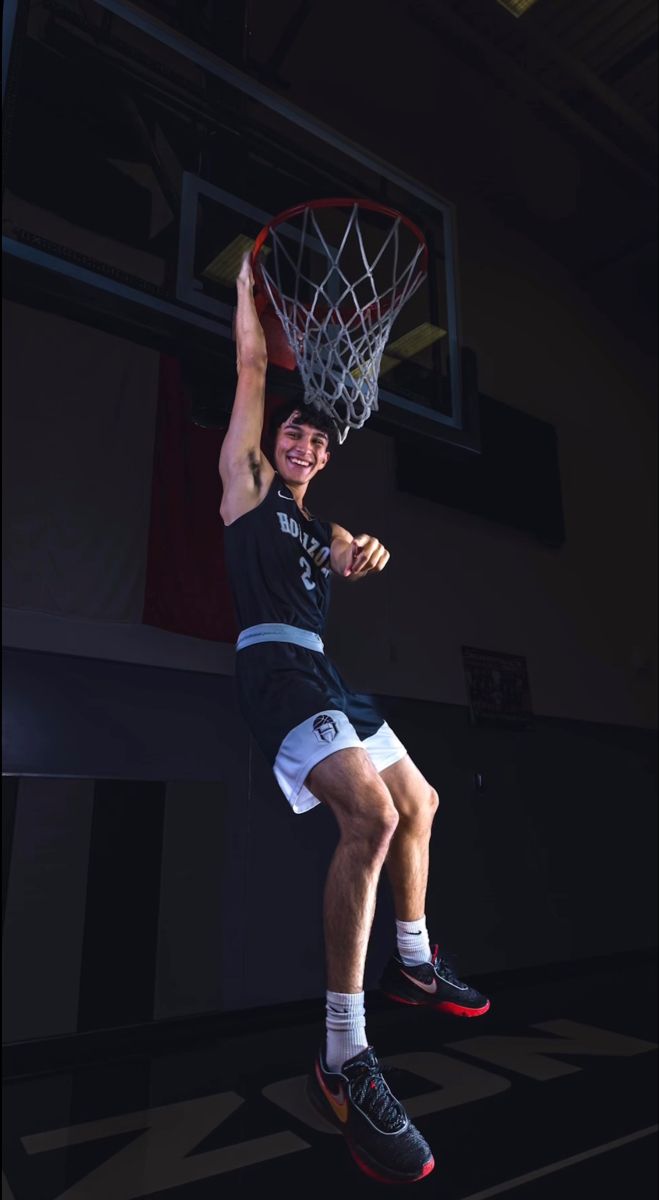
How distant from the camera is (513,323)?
5.45 metres

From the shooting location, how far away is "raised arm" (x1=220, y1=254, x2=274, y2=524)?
2.06 metres

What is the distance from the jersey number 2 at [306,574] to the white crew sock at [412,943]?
2.96ft

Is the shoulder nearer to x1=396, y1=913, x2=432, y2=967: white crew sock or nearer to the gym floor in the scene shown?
x1=396, y1=913, x2=432, y2=967: white crew sock

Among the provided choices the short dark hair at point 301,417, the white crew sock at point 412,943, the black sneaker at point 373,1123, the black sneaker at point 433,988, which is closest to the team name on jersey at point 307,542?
the short dark hair at point 301,417

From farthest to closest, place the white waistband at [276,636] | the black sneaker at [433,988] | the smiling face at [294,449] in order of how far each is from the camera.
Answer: the smiling face at [294,449], the white waistband at [276,636], the black sneaker at [433,988]

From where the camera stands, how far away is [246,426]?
2.05 meters

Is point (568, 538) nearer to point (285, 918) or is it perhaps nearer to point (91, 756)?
point (285, 918)

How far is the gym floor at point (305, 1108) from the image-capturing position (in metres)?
2.21

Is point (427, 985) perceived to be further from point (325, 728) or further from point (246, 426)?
point (246, 426)

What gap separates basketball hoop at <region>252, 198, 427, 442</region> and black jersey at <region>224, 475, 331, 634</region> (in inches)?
14.6

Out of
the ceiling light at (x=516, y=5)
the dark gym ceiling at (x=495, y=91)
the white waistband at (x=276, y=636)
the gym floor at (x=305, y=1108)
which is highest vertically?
the dark gym ceiling at (x=495, y=91)

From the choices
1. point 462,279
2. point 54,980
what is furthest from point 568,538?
point 54,980

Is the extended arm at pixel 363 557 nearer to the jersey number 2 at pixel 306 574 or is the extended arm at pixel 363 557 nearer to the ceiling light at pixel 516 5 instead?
the jersey number 2 at pixel 306 574

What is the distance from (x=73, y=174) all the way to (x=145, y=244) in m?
0.43
